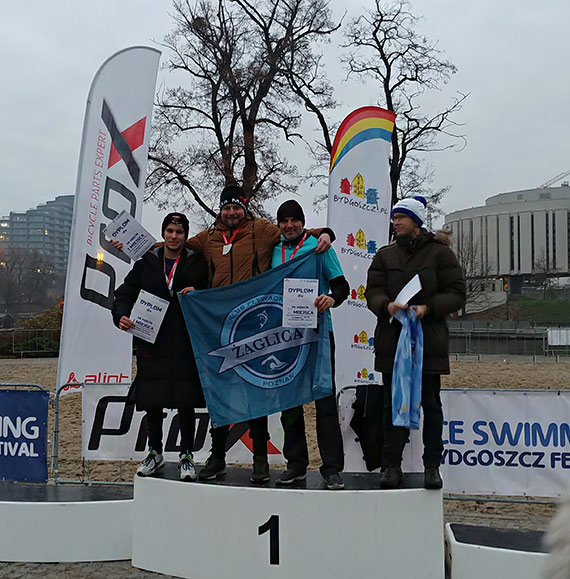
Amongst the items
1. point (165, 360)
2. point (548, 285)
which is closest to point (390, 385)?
point (165, 360)

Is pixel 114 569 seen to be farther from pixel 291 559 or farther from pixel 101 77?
pixel 101 77

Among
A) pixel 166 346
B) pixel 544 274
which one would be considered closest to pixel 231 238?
pixel 166 346

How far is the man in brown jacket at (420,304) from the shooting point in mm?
4707

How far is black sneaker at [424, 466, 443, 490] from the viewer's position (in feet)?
14.5

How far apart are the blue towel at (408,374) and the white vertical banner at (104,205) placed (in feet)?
15.4

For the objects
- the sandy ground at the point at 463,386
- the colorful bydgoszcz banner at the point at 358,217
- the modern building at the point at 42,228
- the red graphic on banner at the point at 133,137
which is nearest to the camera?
the sandy ground at the point at 463,386

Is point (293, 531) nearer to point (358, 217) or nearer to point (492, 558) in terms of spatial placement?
point (492, 558)

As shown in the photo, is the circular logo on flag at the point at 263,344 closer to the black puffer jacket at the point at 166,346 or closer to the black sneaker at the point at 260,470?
the black puffer jacket at the point at 166,346

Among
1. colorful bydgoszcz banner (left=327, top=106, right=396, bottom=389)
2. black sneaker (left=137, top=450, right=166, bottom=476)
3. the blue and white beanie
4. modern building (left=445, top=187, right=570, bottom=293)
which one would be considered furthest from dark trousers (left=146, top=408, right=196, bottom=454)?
modern building (left=445, top=187, right=570, bottom=293)

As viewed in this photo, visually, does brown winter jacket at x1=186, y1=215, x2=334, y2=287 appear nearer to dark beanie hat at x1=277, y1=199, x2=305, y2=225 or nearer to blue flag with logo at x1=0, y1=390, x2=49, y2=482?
dark beanie hat at x1=277, y1=199, x2=305, y2=225

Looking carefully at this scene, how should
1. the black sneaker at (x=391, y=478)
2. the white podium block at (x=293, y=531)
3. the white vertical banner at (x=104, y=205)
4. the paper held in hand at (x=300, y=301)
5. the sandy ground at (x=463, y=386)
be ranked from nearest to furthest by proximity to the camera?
the white podium block at (x=293, y=531) < the black sneaker at (x=391, y=478) < the paper held in hand at (x=300, y=301) < the sandy ground at (x=463, y=386) < the white vertical banner at (x=104, y=205)

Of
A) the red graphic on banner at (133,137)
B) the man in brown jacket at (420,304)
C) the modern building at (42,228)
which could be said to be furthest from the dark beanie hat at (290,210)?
the modern building at (42,228)

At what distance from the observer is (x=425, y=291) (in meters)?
4.78

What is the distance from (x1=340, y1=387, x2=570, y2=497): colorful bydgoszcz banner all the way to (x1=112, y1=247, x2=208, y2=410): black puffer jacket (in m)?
2.24
